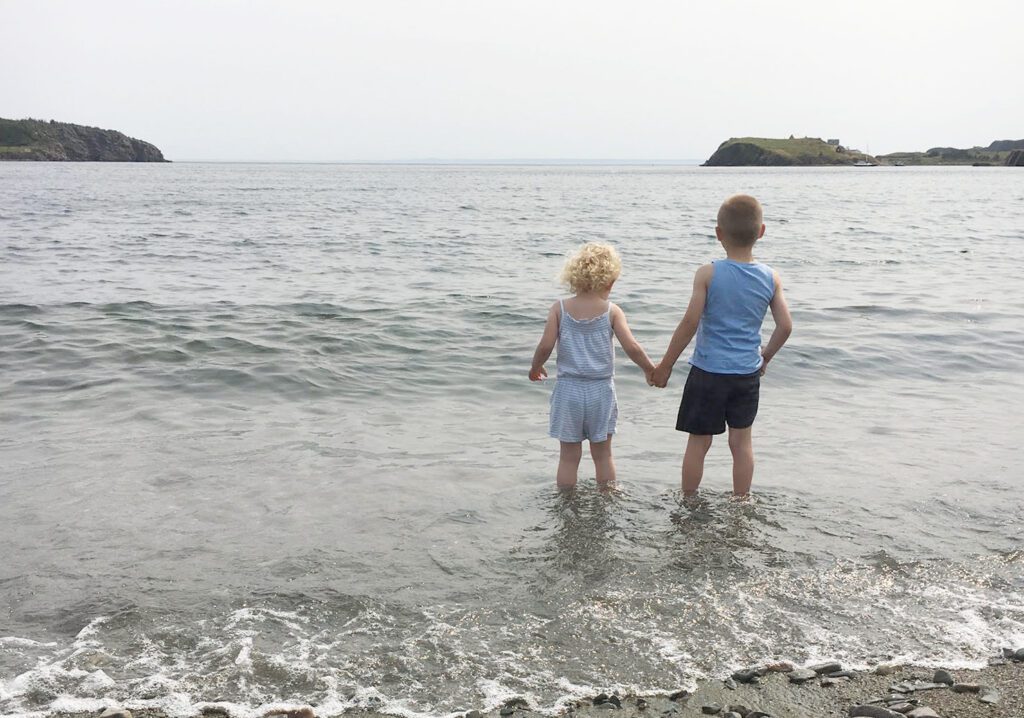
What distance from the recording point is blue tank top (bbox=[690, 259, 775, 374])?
18.5ft

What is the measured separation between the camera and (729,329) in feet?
18.6

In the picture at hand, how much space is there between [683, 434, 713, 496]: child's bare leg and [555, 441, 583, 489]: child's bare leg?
78cm

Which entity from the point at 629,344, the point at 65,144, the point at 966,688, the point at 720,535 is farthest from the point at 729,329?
the point at 65,144

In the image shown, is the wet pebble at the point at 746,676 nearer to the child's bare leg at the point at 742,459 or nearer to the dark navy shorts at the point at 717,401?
the dark navy shorts at the point at 717,401

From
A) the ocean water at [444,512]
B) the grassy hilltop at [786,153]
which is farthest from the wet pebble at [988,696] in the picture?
the grassy hilltop at [786,153]

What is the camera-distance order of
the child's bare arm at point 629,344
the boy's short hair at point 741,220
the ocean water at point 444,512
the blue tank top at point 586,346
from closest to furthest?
1. the ocean water at point 444,512
2. the boy's short hair at point 741,220
3. the child's bare arm at point 629,344
4. the blue tank top at point 586,346

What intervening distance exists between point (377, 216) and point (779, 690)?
35087 millimetres

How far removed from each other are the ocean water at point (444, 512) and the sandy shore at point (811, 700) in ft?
0.38

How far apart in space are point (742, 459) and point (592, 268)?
176 cm

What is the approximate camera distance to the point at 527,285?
56.3 feet

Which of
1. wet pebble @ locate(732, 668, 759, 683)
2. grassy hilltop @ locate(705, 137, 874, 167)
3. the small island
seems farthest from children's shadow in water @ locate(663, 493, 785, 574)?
grassy hilltop @ locate(705, 137, 874, 167)

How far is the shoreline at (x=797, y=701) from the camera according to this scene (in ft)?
11.7

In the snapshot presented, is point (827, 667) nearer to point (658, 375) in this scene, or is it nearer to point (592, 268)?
point (658, 375)

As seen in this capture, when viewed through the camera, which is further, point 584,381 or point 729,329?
point 584,381
